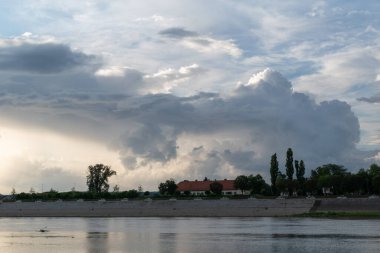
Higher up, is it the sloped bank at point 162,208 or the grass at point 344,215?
the sloped bank at point 162,208

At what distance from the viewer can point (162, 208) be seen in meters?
118

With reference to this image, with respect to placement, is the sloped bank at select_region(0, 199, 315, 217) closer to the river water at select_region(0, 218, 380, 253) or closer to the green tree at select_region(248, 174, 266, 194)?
the green tree at select_region(248, 174, 266, 194)

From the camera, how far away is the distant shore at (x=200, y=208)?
103m

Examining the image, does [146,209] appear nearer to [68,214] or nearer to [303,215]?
[68,214]

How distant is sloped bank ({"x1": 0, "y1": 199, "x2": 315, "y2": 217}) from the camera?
108188 millimetres

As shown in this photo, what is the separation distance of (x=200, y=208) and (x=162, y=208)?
7.44 metres

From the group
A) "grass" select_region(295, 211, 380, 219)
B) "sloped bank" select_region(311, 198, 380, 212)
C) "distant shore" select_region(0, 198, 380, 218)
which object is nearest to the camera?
"grass" select_region(295, 211, 380, 219)

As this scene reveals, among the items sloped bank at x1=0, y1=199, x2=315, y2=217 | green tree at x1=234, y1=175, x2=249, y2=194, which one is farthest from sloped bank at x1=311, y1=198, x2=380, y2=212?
green tree at x1=234, y1=175, x2=249, y2=194

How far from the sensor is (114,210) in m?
121

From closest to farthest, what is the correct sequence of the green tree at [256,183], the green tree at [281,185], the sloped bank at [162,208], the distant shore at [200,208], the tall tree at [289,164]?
the distant shore at [200,208] → the sloped bank at [162,208] → the green tree at [281,185] → the tall tree at [289,164] → the green tree at [256,183]

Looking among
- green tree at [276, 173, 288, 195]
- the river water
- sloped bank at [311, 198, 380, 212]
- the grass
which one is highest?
green tree at [276, 173, 288, 195]

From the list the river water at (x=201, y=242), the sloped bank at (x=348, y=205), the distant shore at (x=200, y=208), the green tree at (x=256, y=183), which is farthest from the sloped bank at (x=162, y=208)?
the river water at (x=201, y=242)

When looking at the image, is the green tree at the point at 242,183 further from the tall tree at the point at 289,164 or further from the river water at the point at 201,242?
the river water at the point at 201,242

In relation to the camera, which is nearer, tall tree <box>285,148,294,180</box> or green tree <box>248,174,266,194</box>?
tall tree <box>285,148,294,180</box>
